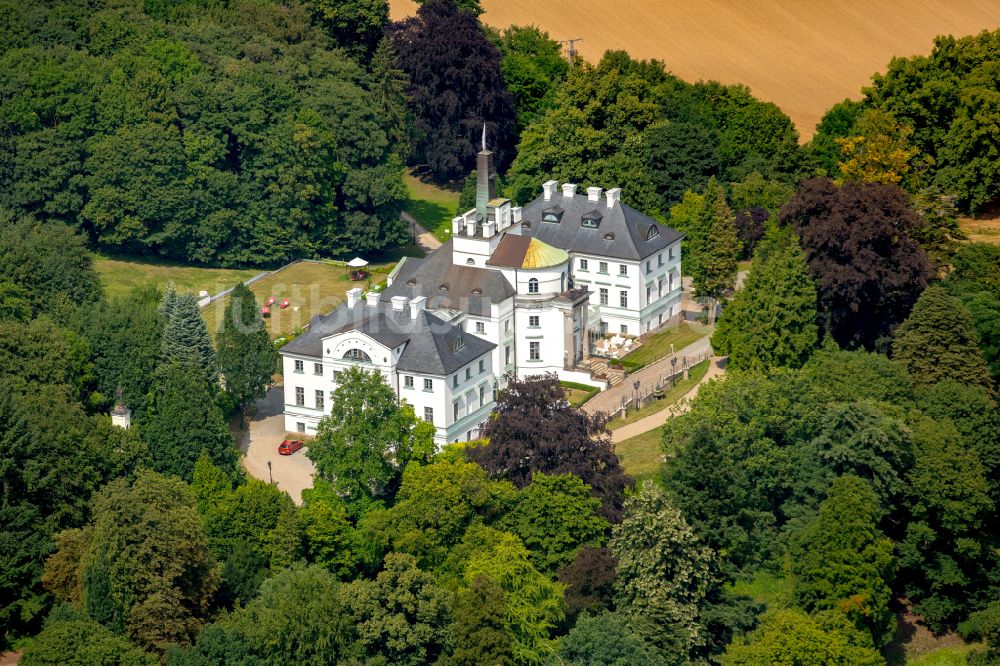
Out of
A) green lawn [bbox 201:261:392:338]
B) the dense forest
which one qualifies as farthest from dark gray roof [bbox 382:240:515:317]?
green lawn [bbox 201:261:392:338]

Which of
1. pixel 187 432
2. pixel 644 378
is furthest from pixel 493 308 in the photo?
pixel 187 432

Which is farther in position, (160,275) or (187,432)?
(160,275)

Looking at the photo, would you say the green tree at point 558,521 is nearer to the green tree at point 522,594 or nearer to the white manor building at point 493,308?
the green tree at point 522,594

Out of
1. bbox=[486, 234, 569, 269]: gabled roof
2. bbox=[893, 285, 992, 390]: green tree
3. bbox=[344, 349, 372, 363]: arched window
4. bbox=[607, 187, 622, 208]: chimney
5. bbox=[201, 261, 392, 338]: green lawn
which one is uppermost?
bbox=[607, 187, 622, 208]: chimney

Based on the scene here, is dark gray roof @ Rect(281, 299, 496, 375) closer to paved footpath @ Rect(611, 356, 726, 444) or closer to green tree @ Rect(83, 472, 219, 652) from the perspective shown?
paved footpath @ Rect(611, 356, 726, 444)

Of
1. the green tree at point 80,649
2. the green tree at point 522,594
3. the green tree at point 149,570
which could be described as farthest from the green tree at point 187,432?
the green tree at point 522,594

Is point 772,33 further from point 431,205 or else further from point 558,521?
point 558,521

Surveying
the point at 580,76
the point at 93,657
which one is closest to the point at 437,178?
the point at 580,76
